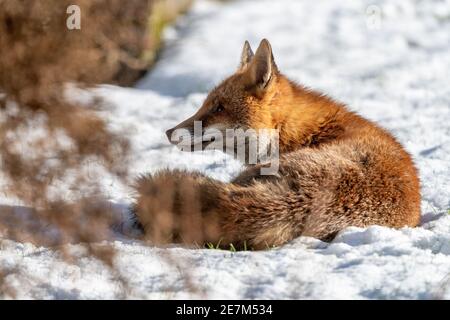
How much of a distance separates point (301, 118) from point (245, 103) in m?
0.45

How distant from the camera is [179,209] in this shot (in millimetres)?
4801

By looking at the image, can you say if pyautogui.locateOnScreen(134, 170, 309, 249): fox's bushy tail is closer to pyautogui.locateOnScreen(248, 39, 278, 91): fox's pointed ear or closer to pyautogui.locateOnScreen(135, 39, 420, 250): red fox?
pyautogui.locateOnScreen(135, 39, 420, 250): red fox

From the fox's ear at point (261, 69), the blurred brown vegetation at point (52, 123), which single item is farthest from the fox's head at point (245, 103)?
the blurred brown vegetation at point (52, 123)

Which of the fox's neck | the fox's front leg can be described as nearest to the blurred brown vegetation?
the fox's front leg

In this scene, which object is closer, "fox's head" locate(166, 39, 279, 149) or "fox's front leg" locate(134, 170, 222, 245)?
"fox's front leg" locate(134, 170, 222, 245)

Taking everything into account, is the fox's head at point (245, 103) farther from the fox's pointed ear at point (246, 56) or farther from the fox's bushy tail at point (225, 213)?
the fox's bushy tail at point (225, 213)

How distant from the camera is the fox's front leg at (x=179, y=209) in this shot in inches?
187

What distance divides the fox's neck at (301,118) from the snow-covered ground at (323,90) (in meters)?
0.97

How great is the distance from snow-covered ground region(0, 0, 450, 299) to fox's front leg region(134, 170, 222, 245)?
0.13m

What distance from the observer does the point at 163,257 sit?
439 centimetres

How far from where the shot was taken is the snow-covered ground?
13.8 feet

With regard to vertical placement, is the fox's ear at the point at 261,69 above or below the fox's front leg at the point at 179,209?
above

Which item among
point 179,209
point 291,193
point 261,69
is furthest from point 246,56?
point 179,209
